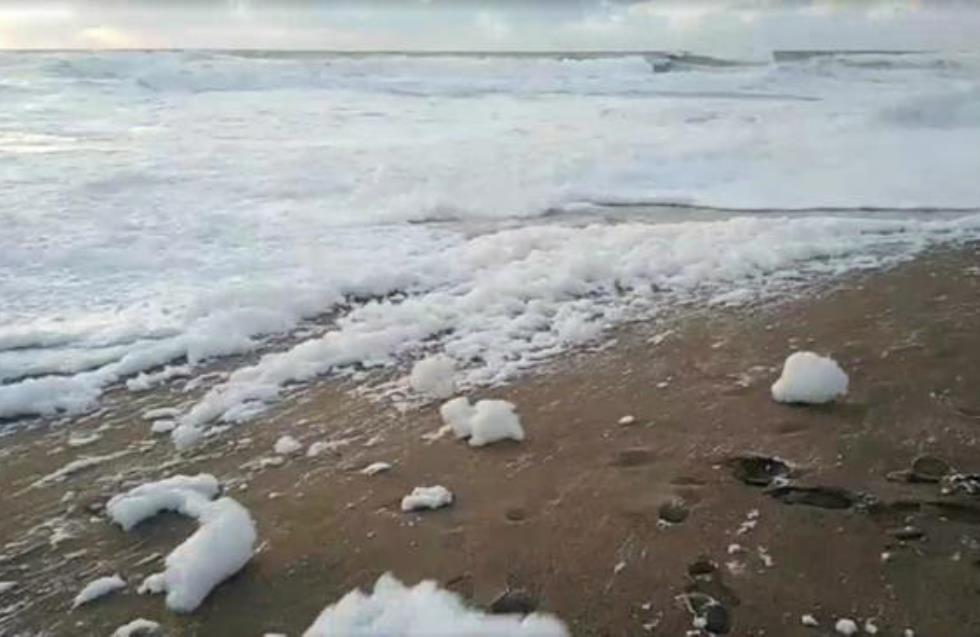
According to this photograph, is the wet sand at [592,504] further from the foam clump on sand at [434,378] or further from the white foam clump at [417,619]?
the foam clump on sand at [434,378]

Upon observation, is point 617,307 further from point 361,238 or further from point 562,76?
point 562,76

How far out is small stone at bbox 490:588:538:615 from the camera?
2811mm

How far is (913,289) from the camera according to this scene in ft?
19.6

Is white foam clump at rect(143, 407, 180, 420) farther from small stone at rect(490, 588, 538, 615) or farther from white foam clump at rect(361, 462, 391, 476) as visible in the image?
small stone at rect(490, 588, 538, 615)

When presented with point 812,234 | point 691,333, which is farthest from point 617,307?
point 812,234

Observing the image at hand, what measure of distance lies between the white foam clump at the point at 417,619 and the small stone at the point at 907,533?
4.00ft

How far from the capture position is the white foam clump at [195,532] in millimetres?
2932

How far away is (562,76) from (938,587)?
30.6 m

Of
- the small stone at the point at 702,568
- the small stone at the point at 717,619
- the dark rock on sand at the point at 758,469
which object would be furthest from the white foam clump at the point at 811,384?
the small stone at the point at 717,619

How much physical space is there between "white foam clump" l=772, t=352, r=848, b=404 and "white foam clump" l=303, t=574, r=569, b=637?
1963 millimetres

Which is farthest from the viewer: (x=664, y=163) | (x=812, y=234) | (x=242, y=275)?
(x=664, y=163)

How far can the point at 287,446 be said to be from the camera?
3982 millimetres

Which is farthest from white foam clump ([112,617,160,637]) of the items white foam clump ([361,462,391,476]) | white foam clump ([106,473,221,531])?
white foam clump ([361,462,391,476])

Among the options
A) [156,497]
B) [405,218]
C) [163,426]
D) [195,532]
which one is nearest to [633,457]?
[195,532]
